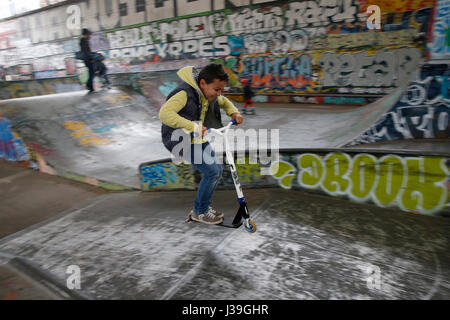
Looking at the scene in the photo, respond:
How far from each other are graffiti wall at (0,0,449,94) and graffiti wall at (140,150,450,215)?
5158mm

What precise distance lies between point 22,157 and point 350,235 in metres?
8.14

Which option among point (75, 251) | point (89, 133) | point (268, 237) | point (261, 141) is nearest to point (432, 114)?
point (261, 141)

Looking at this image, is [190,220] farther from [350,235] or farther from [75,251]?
[350,235]

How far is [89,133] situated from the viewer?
8.58 metres

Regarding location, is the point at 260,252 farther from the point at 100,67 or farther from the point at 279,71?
the point at 279,71

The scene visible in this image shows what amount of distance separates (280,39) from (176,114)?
37.7 ft

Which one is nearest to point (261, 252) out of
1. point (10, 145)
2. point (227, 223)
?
point (227, 223)

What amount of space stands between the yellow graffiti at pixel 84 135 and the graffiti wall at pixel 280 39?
26.4ft

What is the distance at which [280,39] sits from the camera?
42.4 feet

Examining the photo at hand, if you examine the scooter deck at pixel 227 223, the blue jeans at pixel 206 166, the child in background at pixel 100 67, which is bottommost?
the scooter deck at pixel 227 223

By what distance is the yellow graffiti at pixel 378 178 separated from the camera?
11.4ft

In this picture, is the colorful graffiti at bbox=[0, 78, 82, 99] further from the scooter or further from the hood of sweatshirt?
the scooter

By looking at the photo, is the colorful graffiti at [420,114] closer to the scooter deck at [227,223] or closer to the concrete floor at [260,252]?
the concrete floor at [260,252]

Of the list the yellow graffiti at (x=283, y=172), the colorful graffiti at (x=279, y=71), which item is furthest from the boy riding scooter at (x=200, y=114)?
the colorful graffiti at (x=279, y=71)
